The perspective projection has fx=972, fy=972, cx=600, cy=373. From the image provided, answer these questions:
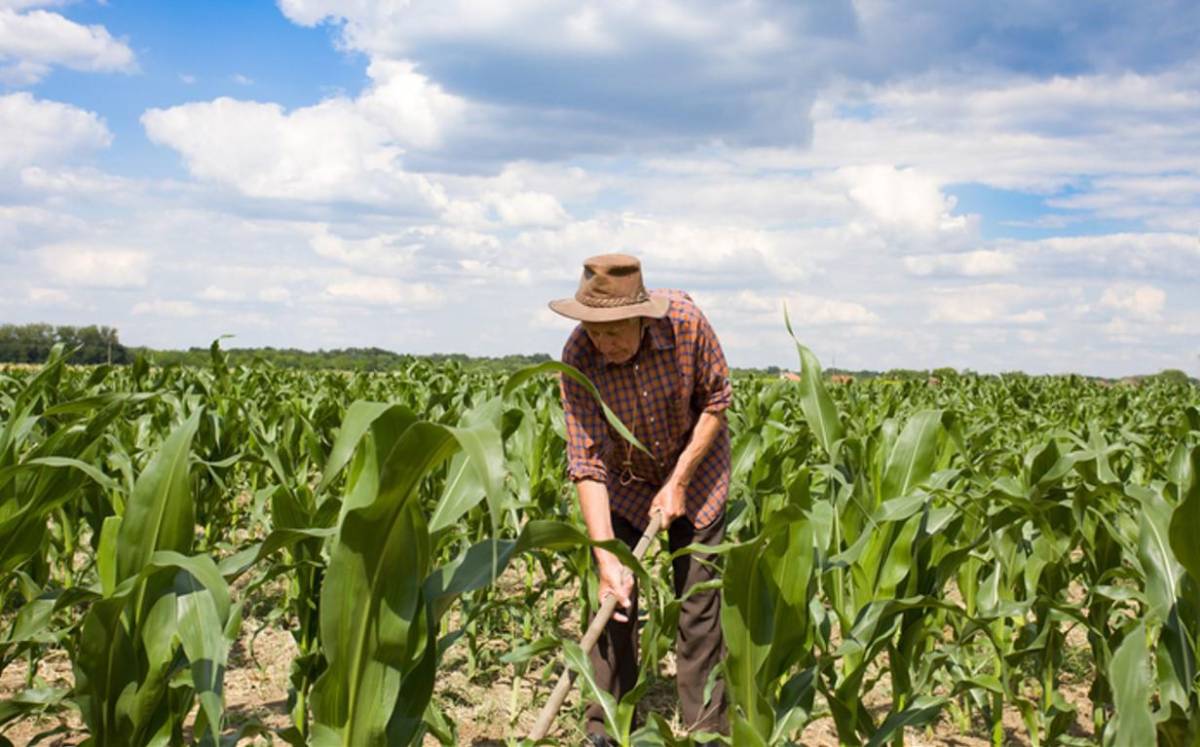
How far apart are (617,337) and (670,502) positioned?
672 mm

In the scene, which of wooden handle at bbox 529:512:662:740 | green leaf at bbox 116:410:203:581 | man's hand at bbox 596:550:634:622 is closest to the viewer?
green leaf at bbox 116:410:203:581

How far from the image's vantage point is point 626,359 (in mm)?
3682

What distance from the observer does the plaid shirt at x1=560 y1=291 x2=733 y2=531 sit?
12.2ft

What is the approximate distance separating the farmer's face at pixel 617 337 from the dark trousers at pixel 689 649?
81 cm

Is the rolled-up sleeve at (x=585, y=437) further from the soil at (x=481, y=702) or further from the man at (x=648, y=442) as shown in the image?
the soil at (x=481, y=702)

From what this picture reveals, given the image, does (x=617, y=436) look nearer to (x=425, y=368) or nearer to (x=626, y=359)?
(x=626, y=359)

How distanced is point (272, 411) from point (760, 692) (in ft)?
18.7

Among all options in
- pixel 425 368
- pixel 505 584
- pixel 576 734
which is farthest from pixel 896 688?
pixel 425 368

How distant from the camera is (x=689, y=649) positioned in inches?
158

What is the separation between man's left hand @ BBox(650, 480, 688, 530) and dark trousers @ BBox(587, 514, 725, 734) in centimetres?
30

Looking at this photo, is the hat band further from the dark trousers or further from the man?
the dark trousers

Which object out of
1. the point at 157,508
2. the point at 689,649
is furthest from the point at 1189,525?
the point at 157,508

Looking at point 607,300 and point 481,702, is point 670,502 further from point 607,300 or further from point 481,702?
point 481,702

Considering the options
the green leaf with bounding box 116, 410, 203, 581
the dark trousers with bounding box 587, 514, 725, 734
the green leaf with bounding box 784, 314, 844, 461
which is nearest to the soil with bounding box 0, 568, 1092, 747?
the dark trousers with bounding box 587, 514, 725, 734
